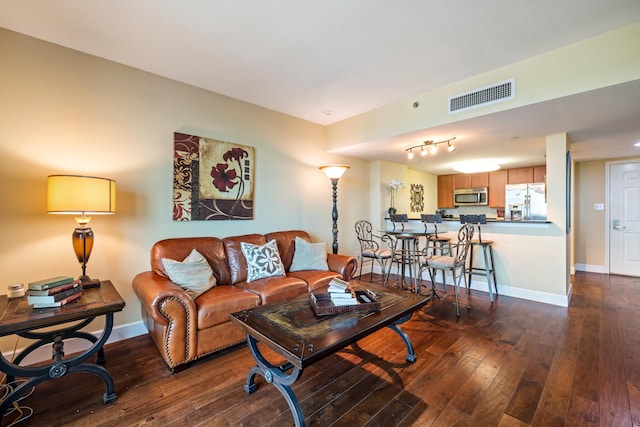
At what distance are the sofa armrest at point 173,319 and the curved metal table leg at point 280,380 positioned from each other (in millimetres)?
578

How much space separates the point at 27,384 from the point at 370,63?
334cm

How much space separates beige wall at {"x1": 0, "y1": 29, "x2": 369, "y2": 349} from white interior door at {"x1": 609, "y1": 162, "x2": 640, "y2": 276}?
6.32 meters

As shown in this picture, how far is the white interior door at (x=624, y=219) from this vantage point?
4.80 metres

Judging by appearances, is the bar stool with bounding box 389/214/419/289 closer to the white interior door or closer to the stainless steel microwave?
the stainless steel microwave

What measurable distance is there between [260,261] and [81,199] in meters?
1.58

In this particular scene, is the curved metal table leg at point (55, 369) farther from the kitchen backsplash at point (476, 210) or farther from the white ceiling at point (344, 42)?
the kitchen backsplash at point (476, 210)

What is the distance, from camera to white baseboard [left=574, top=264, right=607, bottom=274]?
511 centimetres

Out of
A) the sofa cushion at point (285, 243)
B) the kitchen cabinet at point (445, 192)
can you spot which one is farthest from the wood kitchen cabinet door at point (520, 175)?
the sofa cushion at point (285, 243)

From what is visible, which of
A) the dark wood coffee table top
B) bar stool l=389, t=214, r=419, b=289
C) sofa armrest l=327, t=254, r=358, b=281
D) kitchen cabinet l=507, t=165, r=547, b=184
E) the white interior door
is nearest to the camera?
the dark wood coffee table top

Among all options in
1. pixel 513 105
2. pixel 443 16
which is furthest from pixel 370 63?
pixel 513 105

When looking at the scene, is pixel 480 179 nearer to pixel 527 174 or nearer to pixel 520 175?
pixel 520 175

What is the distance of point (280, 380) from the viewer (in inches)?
61.4

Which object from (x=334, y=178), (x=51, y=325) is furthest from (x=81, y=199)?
(x=334, y=178)

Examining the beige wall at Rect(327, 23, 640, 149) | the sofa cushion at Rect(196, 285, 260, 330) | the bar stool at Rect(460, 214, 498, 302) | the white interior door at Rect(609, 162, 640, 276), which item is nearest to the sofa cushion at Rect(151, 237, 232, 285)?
the sofa cushion at Rect(196, 285, 260, 330)
